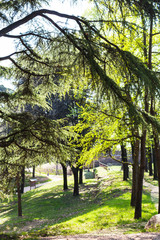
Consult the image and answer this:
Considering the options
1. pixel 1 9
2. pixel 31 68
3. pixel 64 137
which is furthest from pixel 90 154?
pixel 1 9

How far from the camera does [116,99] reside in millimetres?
4742

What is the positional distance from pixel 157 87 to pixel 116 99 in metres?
0.97

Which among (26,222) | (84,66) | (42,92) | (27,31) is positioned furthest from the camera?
(26,222)

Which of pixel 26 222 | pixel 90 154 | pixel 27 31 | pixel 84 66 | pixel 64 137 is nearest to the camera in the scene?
pixel 84 66

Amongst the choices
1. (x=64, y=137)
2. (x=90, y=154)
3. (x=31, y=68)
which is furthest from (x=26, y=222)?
(x=31, y=68)

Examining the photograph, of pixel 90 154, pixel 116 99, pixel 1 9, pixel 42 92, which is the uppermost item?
pixel 1 9

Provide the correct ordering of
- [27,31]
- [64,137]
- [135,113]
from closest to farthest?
[135,113] < [27,31] < [64,137]

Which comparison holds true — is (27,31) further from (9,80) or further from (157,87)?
(157,87)

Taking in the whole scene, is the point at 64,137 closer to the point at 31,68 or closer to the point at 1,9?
the point at 31,68


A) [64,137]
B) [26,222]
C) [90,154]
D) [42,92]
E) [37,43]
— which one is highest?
[37,43]

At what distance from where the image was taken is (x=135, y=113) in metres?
4.57

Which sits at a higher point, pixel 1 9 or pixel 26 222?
pixel 1 9

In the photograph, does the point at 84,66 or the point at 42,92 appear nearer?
the point at 84,66

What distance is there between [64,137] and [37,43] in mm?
2877
